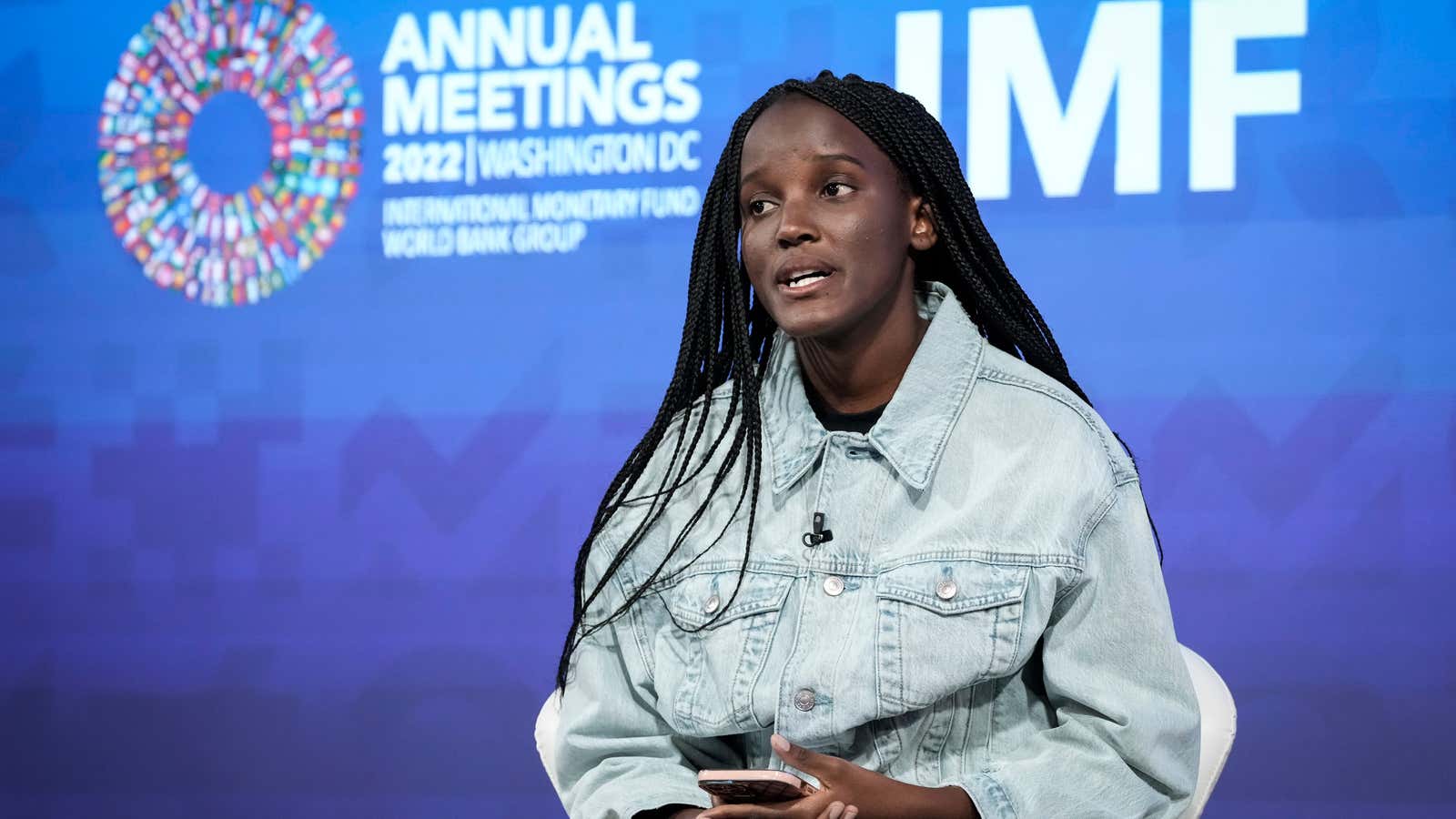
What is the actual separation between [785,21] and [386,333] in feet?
2.77

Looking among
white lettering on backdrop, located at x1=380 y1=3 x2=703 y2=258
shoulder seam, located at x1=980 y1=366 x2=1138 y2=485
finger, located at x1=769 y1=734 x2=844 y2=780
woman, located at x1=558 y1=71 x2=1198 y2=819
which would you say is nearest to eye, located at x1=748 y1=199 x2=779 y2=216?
woman, located at x1=558 y1=71 x2=1198 y2=819

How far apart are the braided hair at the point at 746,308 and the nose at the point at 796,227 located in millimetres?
93

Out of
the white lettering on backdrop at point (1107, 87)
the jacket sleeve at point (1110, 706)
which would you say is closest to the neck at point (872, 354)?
the jacket sleeve at point (1110, 706)

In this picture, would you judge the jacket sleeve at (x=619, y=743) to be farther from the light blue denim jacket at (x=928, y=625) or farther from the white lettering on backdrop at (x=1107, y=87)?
the white lettering on backdrop at (x=1107, y=87)

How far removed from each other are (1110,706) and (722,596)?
13.5 inches

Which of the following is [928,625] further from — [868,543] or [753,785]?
[753,785]

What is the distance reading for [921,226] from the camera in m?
1.40

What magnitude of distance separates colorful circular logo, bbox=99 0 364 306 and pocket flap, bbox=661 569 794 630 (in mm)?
1473

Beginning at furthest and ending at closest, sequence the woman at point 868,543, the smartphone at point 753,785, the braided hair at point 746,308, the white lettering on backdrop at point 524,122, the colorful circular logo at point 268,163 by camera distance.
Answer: the colorful circular logo at point 268,163 < the white lettering on backdrop at point 524,122 < the braided hair at point 746,308 < the woman at point 868,543 < the smartphone at point 753,785

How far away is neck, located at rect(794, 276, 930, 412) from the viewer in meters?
1.38

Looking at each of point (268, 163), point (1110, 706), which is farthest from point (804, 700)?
point (268, 163)

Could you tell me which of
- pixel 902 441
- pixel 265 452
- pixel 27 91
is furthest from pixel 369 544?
pixel 902 441

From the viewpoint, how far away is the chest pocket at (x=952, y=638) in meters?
1.24

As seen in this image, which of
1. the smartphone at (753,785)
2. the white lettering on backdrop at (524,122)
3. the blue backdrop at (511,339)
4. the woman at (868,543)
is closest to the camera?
the smartphone at (753,785)
